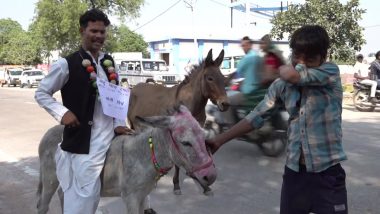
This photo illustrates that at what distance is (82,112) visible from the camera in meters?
3.41

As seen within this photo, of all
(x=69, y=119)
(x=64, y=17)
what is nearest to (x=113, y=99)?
(x=69, y=119)

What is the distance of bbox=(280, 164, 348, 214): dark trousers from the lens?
9.55 feet

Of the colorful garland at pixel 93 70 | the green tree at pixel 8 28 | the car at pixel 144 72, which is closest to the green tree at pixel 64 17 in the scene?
the car at pixel 144 72

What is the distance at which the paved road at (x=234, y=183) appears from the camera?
5617 mm

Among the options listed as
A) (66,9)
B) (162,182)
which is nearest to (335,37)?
(162,182)

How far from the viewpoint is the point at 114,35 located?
133ft

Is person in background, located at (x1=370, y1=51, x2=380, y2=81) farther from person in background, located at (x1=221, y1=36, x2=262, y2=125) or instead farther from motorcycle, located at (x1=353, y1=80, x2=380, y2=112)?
person in background, located at (x1=221, y1=36, x2=262, y2=125)

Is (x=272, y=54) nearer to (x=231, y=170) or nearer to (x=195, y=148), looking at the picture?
(x=231, y=170)

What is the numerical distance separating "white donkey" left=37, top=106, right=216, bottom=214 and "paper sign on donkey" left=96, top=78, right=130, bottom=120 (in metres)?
0.23

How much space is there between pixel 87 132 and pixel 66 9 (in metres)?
35.1

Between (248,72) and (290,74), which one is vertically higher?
(290,74)

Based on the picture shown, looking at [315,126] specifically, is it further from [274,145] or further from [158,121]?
[274,145]

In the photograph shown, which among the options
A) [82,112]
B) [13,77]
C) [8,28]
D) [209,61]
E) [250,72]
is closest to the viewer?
[82,112]

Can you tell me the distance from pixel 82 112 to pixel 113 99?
261 millimetres
